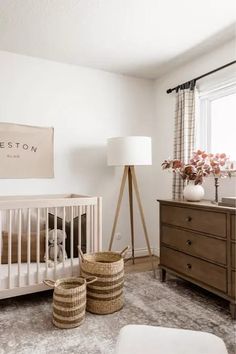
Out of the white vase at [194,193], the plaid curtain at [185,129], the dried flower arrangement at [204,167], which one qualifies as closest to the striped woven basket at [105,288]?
the white vase at [194,193]

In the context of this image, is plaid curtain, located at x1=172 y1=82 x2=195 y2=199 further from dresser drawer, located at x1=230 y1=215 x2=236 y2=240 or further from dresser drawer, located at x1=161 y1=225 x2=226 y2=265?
dresser drawer, located at x1=230 y1=215 x2=236 y2=240

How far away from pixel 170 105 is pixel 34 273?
8.28 feet

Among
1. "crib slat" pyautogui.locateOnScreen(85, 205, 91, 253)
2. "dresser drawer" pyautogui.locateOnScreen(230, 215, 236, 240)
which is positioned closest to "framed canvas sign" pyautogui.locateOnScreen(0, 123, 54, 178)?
"crib slat" pyautogui.locateOnScreen(85, 205, 91, 253)

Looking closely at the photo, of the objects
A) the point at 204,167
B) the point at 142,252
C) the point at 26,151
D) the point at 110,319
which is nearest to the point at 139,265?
the point at 142,252

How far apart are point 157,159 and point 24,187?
1.77 meters

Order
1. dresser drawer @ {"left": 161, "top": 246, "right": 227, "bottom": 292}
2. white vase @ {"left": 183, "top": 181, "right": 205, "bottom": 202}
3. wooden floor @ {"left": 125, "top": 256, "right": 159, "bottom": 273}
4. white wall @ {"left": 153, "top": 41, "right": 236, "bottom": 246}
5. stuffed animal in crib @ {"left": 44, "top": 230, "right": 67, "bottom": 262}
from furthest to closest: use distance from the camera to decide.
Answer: wooden floor @ {"left": 125, "top": 256, "right": 159, "bottom": 273}
white wall @ {"left": 153, "top": 41, "right": 236, "bottom": 246}
white vase @ {"left": 183, "top": 181, "right": 205, "bottom": 202}
stuffed animal in crib @ {"left": 44, "top": 230, "right": 67, "bottom": 262}
dresser drawer @ {"left": 161, "top": 246, "right": 227, "bottom": 292}

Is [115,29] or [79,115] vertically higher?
[115,29]

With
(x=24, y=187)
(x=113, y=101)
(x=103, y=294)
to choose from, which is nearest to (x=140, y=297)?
(x=103, y=294)

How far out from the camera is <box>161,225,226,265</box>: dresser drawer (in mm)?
2270

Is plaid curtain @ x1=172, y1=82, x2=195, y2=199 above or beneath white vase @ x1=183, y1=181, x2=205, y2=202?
above

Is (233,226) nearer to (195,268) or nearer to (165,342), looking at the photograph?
(195,268)

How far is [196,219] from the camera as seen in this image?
2.50m

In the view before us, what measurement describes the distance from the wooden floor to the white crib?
0.84 metres

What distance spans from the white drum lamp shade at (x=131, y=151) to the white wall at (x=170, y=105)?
2.22 ft
